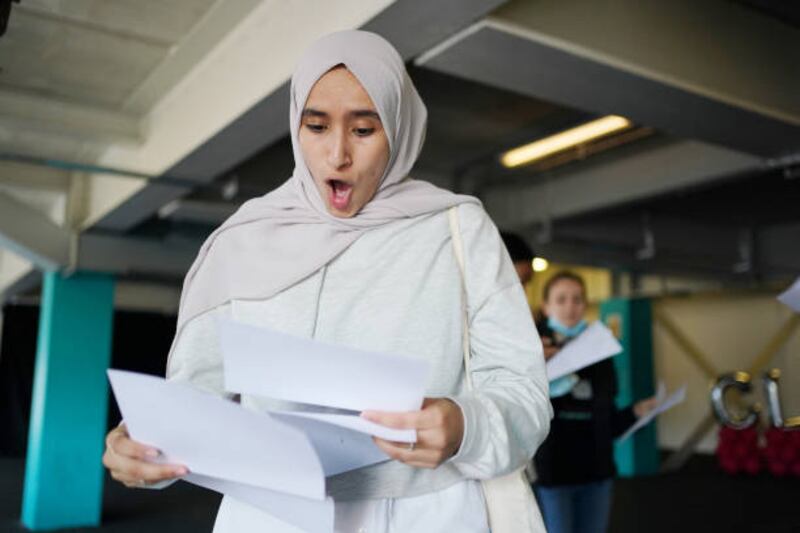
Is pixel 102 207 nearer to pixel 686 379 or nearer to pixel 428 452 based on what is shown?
pixel 428 452

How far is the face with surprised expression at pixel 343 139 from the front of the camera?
0.89 meters

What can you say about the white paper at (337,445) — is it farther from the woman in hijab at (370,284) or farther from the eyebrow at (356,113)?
the eyebrow at (356,113)

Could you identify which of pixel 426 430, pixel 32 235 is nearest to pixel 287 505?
pixel 426 430

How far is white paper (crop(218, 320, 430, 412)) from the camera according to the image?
25.9 inches

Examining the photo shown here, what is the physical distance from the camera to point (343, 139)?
2.93ft

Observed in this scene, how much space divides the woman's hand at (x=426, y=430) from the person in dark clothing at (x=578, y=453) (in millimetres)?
1917

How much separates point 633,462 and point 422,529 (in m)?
9.03

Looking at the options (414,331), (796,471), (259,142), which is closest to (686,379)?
(796,471)

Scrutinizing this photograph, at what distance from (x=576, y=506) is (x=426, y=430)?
2.18m

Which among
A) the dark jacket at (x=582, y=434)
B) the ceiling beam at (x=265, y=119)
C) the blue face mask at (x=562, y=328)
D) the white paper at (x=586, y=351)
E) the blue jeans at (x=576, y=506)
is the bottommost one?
the blue jeans at (x=576, y=506)

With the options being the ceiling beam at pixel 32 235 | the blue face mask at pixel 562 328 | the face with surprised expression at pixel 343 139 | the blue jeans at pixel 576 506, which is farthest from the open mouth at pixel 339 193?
the ceiling beam at pixel 32 235

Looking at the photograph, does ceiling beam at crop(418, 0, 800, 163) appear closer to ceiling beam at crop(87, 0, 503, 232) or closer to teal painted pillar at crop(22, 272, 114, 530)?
ceiling beam at crop(87, 0, 503, 232)

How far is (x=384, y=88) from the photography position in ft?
2.95

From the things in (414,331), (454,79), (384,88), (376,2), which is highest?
(454,79)
